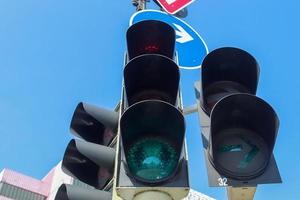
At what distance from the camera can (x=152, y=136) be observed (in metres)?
1.69

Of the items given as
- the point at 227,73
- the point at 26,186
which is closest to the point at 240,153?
the point at 227,73

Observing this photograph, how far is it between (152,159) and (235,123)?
47 cm

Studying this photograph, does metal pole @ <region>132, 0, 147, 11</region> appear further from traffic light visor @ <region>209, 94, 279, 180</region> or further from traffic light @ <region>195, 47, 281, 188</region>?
traffic light visor @ <region>209, 94, 279, 180</region>

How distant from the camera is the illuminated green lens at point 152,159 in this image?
151cm

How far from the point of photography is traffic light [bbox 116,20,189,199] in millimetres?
1467

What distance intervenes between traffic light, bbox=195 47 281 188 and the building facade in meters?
40.2

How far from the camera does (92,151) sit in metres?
1.97

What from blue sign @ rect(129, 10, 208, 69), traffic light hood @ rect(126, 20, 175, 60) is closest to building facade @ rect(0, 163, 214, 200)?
blue sign @ rect(129, 10, 208, 69)

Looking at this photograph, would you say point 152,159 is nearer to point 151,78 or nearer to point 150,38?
point 151,78

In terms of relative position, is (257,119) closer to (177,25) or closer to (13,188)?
(177,25)

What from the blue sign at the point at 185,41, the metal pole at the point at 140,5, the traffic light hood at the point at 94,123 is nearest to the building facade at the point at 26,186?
the metal pole at the point at 140,5

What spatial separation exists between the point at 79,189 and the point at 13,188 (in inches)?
1710

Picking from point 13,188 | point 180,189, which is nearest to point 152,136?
point 180,189

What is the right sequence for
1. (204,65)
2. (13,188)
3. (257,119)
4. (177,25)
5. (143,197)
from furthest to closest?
(13,188), (177,25), (204,65), (257,119), (143,197)
